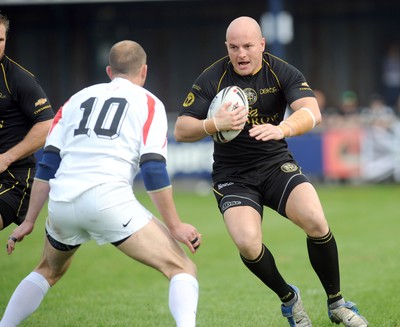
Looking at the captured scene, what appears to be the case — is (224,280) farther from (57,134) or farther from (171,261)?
(57,134)

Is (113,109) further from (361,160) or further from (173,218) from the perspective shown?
(361,160)

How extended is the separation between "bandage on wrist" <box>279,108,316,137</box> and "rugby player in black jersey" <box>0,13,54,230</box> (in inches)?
75.5

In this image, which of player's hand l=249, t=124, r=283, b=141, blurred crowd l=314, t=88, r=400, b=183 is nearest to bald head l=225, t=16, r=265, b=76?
player's hand l=249, t=124, r=283, b=141

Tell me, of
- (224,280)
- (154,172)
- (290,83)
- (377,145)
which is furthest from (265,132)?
(377,145)

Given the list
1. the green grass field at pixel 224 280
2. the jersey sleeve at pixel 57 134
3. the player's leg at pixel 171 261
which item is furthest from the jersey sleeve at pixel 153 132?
the green grass field at pixel 224 280

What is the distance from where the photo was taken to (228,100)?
651 cm

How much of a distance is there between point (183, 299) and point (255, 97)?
6.39ft

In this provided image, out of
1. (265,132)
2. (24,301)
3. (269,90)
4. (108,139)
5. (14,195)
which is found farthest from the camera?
(14,195)

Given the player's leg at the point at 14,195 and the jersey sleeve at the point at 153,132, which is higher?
the jersey sleeve at the point at 153,132

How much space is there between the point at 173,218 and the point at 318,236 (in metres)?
1.51

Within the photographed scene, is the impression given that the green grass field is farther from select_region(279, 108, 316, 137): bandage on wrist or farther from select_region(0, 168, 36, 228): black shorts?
select_region(279, 108, 316, 137): bandage on wrist

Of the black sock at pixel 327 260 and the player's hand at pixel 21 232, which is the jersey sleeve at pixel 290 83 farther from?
the player's hand at pixel 21 232

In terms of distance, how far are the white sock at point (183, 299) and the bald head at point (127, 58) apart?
1.37 m

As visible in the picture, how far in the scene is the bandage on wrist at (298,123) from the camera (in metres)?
6.49
